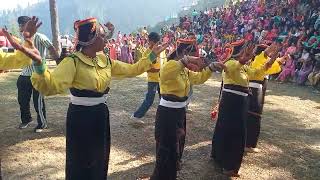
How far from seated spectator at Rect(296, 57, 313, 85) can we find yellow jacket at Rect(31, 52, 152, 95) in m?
11.8

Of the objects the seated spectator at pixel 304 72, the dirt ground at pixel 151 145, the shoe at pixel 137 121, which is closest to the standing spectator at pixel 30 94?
the dirt ground at pixel 151 145

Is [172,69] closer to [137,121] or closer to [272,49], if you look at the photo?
[272,49]

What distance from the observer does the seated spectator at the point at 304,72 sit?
1484 centimetres

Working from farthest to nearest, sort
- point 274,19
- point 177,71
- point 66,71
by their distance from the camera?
point 274,19
point 177,71
point 66,71

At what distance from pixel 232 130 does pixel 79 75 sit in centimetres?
289

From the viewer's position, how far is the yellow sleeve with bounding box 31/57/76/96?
134 inches

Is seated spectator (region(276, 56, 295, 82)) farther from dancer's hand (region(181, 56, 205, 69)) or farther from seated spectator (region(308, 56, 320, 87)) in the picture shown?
dancer's hand (region(181, 56, 205, 69))

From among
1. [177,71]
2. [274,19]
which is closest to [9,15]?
[274,19]

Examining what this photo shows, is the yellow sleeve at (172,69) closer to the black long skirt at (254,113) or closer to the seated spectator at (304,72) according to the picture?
the black long skirt at (254,113)

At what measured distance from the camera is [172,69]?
497cm

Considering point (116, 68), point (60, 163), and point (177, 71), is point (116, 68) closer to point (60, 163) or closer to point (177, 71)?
point (177, 71)

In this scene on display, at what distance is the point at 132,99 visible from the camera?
11.6 metres

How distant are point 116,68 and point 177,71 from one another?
0.87m

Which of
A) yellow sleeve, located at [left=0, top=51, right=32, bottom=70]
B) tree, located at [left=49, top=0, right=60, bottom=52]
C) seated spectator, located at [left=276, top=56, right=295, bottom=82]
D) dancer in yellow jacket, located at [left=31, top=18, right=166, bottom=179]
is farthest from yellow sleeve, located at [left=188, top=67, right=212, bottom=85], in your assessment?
tree, located at [left=49, top=0, right=60, bottom=52]
